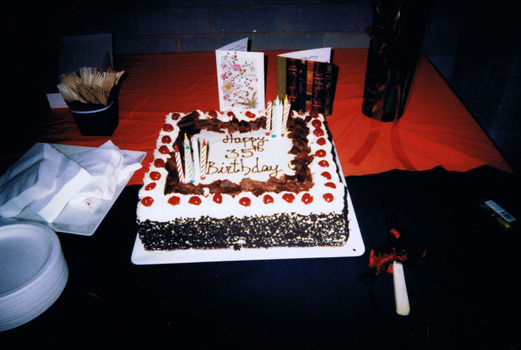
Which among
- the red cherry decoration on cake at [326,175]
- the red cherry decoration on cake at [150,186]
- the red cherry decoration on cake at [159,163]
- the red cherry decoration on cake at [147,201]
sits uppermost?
the red cherry decoration on cake at [159,163]

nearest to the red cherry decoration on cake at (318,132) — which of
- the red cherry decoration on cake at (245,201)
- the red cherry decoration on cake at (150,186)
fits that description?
the red cherry decoration on cake at (245,201)

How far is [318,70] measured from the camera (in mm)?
1583

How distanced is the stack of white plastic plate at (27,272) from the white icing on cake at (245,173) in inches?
12.1

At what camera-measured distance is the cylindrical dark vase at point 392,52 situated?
4.64 ft

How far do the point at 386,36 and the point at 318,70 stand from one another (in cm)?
35

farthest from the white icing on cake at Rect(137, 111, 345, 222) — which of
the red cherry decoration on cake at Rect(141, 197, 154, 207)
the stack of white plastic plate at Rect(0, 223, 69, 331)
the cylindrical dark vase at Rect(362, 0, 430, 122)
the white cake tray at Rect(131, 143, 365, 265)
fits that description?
the cylindrical dark vase at Rect(362, 0, 430, 122)

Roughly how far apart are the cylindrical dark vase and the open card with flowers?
1.95 ft

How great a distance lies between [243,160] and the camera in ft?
4.47

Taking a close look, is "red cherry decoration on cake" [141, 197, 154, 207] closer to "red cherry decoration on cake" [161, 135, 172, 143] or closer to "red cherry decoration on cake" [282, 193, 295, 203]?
"red cherry decoration on cake" [161, 135, 172, 143]

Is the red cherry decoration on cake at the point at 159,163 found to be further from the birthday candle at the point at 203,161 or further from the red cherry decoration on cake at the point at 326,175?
the red cherry decoration on cake at the point at 326,175

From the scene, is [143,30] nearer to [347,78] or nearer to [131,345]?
[347,78]

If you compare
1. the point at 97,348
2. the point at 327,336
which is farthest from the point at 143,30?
the point at 327,336

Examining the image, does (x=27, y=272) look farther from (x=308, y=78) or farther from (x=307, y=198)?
(x=308, y=78)

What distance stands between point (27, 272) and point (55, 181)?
1.44ft
